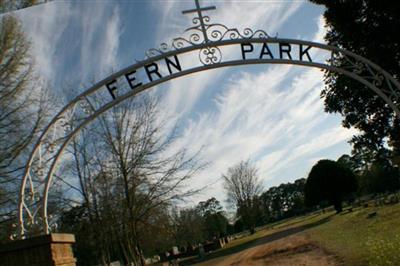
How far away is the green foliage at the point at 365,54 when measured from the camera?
448 inches

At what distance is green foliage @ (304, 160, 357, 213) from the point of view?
148 ft

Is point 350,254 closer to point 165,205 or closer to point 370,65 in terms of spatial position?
point 165,205

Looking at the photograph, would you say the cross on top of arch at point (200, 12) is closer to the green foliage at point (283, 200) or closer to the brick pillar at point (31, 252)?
the brick pillar at point (31, 252)

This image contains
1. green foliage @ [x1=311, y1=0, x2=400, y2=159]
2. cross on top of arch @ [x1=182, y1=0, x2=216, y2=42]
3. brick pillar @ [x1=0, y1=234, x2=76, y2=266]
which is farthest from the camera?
green foliage @ [x1=311, y1=0, x2=400, y2=159]

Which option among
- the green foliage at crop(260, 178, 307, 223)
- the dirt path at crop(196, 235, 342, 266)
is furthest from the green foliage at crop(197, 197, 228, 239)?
the dirt path at crop(196, 235, 342, 266)

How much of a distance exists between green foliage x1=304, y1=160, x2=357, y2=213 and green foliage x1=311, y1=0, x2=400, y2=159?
103 feet

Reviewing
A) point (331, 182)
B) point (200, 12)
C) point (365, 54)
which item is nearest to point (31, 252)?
point (200, 12)

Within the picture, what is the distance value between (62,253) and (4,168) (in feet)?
22.3

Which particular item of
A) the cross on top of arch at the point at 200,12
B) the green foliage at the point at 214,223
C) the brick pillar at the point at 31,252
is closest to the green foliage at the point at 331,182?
the green foliage at the point at 214,223

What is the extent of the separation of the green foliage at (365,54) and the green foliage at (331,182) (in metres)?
31.3

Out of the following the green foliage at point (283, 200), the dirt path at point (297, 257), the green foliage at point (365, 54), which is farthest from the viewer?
the green foliage at point (283, 200)

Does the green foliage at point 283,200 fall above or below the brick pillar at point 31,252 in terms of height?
above

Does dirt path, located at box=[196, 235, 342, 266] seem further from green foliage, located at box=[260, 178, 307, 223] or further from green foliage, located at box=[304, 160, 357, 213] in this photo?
green foliage, located at box=[260, 178, 307, 223]

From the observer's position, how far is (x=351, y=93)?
1384 cm
